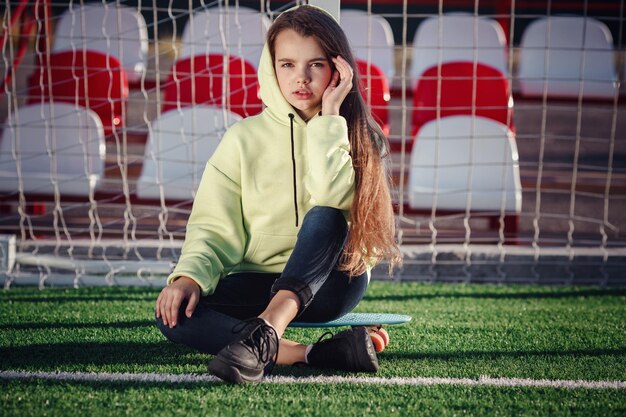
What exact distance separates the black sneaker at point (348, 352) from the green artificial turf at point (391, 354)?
5cm

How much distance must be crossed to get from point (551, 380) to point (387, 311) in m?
1.03

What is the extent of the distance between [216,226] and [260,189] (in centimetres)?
17

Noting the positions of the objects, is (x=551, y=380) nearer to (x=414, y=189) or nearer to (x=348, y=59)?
(x=348, y=59)

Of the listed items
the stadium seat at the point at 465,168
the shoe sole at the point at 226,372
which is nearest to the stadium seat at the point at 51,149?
the stadium seat at the point at 465,168

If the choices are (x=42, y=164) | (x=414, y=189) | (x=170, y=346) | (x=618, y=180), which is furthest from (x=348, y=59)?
(x=618, y=180)

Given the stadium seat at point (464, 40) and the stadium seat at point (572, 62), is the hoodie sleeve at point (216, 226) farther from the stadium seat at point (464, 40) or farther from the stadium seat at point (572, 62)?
the stadium seat at point (572, 62)

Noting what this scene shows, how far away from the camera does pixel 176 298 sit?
86.4 inches

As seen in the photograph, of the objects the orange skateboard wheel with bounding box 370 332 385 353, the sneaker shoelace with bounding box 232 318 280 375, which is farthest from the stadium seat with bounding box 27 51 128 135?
the sneaker shoelace with bounding box 232 318 280 375

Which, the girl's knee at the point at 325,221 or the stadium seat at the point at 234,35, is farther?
the stadium seat at the point at 234,35

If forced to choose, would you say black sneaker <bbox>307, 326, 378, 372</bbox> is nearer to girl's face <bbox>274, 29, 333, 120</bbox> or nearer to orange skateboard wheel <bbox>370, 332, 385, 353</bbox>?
orange skateboard wheel <bbox>370, 332, 385, 353</bbox>

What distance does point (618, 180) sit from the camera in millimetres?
5973

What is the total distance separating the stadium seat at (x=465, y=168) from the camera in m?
4.30

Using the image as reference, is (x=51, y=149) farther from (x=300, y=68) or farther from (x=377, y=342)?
(x=377, y=342)

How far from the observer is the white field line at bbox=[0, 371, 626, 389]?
87.2 inches
